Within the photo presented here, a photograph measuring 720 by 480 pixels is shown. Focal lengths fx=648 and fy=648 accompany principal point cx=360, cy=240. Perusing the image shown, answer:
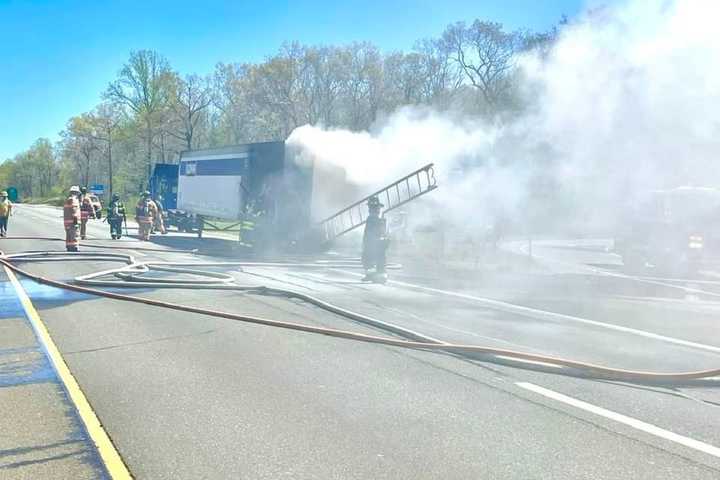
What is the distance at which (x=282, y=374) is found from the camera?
568 centimetres

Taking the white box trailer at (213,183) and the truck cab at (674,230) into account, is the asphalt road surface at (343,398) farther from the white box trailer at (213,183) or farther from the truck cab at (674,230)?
the white box trailer at (213,183)

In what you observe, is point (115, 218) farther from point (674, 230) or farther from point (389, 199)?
point (674, 230)

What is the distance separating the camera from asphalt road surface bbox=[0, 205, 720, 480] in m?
3.80

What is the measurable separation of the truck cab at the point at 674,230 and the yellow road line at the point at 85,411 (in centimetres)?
1442

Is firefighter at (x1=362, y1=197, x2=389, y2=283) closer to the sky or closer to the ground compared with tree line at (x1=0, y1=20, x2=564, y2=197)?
closer to the ground

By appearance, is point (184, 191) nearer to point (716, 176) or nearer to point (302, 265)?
point (302, 265)

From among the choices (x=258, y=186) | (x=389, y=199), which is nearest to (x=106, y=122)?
(x=258, y=186)

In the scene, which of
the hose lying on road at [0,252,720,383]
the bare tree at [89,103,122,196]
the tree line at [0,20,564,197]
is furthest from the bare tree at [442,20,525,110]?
the bare tree at [89,103,122,196]

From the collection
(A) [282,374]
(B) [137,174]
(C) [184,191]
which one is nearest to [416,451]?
(A) [282,374]

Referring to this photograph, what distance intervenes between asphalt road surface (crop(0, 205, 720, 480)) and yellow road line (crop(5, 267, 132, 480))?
0.03 metres

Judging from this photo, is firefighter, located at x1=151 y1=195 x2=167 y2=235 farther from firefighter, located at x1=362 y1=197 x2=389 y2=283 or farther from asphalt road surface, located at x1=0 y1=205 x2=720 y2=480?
asphalt road surface, located at x1=0 y1=205 x2=720 y2=480

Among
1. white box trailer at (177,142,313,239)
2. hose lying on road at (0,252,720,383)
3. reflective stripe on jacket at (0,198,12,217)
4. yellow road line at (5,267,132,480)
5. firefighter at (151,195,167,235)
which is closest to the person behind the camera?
yellow road line at (5,267,132,480)

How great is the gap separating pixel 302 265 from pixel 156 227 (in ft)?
49.2

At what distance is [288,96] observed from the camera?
5397 centimetres
